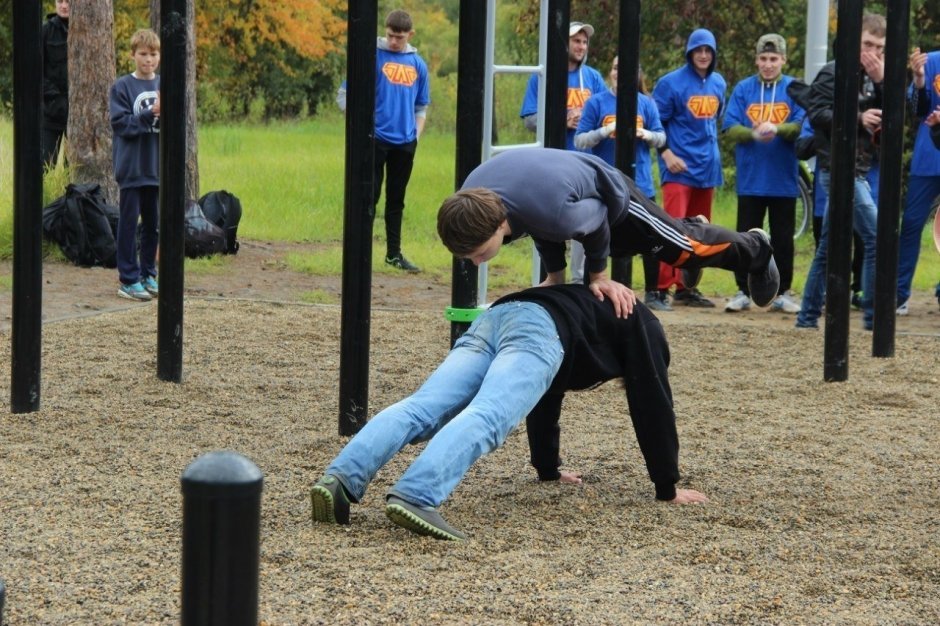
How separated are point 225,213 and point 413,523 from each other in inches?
302

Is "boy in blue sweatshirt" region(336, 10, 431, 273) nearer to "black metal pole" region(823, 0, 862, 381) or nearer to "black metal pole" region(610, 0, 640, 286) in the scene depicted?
"black metal pole" region(610, 0, 640, 286)

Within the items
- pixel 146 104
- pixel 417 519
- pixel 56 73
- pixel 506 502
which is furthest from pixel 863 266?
pixel 56 73

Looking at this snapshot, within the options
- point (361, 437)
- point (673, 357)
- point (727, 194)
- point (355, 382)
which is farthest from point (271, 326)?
point (727, 194)

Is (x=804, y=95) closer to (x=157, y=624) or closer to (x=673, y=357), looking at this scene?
(x=673, y=357)

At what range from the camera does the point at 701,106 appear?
9.58 meters

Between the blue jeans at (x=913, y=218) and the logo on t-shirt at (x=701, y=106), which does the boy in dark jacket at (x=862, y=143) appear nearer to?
the blue jeans at (x=913, y=218)

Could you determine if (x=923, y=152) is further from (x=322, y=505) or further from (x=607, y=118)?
(x=322, y=505)

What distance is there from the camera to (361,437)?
4.44 metres

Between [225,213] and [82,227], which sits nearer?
[82,227]

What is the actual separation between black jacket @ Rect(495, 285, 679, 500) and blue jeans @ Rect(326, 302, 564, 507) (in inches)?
4.7

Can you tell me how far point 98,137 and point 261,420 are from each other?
22.1ft

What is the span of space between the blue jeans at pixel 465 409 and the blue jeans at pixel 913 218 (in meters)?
4.75

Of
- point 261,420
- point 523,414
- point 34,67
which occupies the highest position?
point 34,67

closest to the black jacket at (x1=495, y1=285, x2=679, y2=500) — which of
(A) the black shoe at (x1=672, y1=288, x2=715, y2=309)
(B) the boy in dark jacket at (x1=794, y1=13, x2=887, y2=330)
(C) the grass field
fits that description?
(B) the boy in dark jacket at (x1=794, y1=13, x2=887, y2=330)
